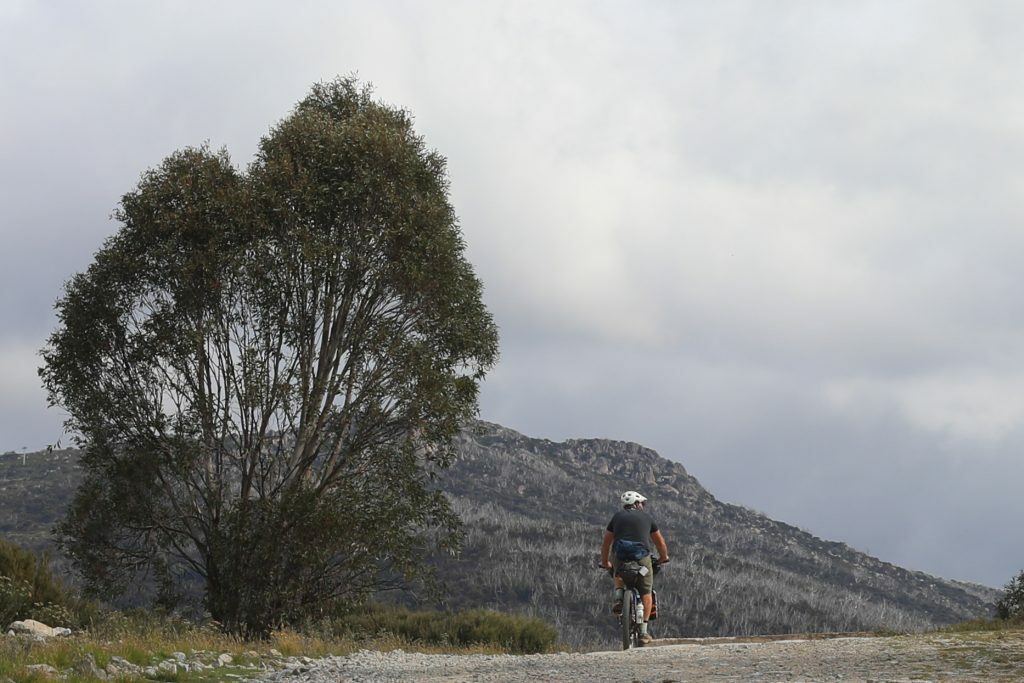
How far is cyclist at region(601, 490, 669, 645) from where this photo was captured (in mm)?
15633

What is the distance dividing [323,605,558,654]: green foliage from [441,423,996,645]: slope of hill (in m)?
5.11

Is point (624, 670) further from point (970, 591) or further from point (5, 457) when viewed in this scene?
point (5, 457)

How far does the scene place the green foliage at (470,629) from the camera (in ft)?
80.3

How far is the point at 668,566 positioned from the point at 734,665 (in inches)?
3250

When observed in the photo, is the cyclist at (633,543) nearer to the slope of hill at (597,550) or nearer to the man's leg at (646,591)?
the man's leg at (646,591)

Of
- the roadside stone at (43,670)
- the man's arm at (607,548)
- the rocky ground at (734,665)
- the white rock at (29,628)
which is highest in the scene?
the man's arm at (607,548)

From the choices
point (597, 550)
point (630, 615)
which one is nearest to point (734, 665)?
point (630, 615)

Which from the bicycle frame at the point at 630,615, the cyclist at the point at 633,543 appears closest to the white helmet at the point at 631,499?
the cyclist at the point at 633,543

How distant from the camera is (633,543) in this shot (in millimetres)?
15664

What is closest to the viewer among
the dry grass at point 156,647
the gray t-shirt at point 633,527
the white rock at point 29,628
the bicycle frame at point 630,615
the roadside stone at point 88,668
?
the roadside stone at point 88,668

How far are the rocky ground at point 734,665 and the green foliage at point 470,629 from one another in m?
9.91

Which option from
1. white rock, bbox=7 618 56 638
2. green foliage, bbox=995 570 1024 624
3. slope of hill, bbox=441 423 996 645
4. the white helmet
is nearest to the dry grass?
white rock, bbox=7 618 56 638

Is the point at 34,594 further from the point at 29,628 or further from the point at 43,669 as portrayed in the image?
the point at 43,669

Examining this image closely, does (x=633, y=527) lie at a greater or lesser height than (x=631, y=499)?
lesser
